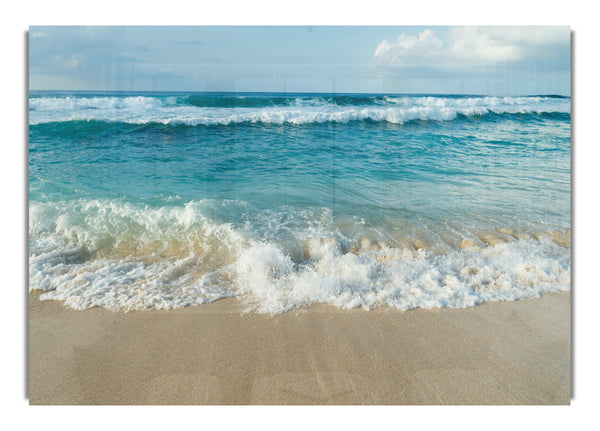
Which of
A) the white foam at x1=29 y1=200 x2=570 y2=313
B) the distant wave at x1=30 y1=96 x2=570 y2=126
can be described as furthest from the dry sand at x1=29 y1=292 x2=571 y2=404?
the distant wave at x1=30 y1=96 x2=570 y2=126

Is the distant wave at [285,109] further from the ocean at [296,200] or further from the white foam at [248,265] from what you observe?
the white foam at [248,265]

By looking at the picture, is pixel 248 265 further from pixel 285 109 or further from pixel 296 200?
pixel 285 109

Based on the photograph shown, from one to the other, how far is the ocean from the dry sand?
0.44 feet

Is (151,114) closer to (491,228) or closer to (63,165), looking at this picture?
(63,165)

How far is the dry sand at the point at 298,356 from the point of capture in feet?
6.25

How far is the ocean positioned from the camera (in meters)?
2.33

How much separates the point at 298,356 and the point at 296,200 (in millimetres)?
1036

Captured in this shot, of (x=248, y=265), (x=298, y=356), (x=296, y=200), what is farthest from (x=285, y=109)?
(x=298, y=356)

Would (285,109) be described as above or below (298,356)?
above

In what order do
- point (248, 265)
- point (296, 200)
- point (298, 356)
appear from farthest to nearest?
1. point (296, 200)
2. point (248, 265)
3. point (298, 356)

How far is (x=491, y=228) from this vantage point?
269 centimetres

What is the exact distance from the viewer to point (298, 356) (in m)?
1.98

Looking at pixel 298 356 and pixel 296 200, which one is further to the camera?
pixel 296 200

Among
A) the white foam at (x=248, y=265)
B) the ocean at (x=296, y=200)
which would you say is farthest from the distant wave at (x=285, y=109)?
the white foam at (x=248, y=265)
